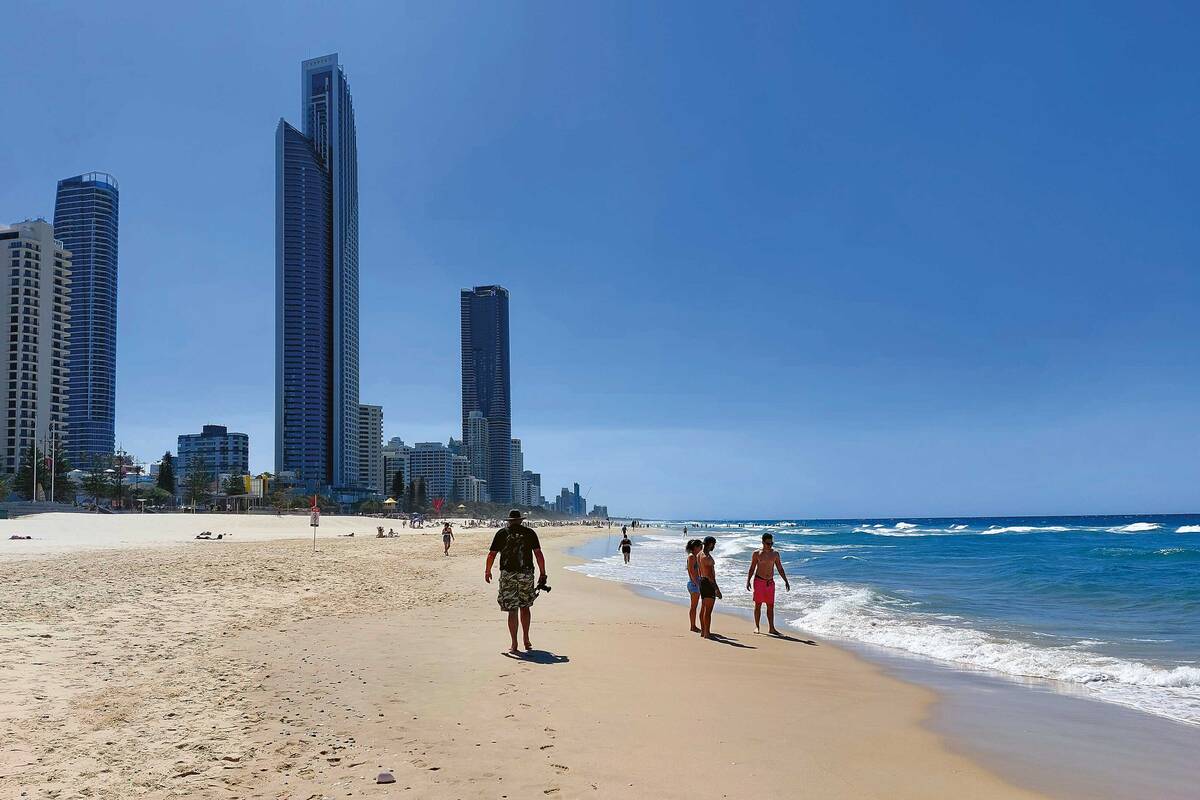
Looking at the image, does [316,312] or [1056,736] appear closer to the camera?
[1056,736]

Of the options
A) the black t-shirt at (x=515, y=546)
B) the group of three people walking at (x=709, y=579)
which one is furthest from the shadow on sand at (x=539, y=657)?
the group of three people walking at (x=709, y=579)

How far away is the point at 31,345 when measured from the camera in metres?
110

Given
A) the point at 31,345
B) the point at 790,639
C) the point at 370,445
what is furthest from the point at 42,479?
the point at 370,445

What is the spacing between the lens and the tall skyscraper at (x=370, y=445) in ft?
626

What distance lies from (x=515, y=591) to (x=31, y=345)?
441 ft

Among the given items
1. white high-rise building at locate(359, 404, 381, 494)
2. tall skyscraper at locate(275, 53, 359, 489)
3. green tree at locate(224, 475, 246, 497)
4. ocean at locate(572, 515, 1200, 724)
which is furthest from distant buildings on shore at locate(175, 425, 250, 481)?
ocean at locate(572, 515, 1200, 724)

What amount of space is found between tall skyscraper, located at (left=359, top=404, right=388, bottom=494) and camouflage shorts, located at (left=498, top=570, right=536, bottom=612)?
190m

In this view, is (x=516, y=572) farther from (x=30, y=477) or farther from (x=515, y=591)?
(x=30, y=477)

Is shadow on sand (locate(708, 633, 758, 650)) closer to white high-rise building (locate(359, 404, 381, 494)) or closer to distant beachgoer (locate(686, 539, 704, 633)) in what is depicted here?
distant beachgoer (locate(686, 539, 704, 633))

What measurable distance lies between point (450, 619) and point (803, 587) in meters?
13.2

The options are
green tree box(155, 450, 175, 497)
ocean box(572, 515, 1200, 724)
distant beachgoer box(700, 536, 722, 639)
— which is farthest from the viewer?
green tree box(155, 450, 175, 497)

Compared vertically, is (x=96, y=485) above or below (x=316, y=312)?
below

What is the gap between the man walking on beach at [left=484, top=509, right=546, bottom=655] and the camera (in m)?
8.93

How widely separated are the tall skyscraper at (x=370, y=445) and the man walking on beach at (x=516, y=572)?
622ft
